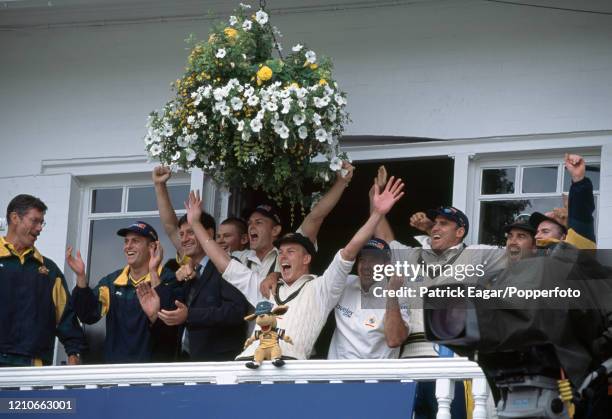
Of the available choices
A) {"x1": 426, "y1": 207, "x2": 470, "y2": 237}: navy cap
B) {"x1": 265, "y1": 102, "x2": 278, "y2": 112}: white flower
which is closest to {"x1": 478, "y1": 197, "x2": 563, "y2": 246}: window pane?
{"x1": 426, "y1": 207, "x2": 470, "y2": 237}: navy cap

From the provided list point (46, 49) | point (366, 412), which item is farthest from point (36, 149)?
point (366, 412)

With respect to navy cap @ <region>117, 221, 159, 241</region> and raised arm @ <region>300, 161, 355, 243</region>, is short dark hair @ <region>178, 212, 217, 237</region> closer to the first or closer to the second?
navy cap @ <region>117, 221, 159, 241</region>

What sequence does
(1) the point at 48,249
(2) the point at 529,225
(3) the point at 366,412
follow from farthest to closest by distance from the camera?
(1) the point at 48,249
(2) the point at 529,225
(3) the point at 366,412

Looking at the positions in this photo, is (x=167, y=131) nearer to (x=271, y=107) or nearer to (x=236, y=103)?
(x=236, y=103)

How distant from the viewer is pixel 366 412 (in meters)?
8.26

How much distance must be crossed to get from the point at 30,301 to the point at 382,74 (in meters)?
2.93

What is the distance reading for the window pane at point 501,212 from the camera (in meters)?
9.91

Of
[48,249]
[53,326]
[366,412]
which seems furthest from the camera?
[48,249]

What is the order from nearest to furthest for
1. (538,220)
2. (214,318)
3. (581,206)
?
(581,206) → (538,220) → (214,318)

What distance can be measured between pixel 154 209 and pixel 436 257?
2736 mm

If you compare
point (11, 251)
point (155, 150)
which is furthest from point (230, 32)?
point (11, 251)

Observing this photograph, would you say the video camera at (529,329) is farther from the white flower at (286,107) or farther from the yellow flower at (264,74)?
the yellow flower at (264,74)

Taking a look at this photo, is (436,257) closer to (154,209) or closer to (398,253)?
(398,253)

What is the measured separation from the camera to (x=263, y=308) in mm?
8586
